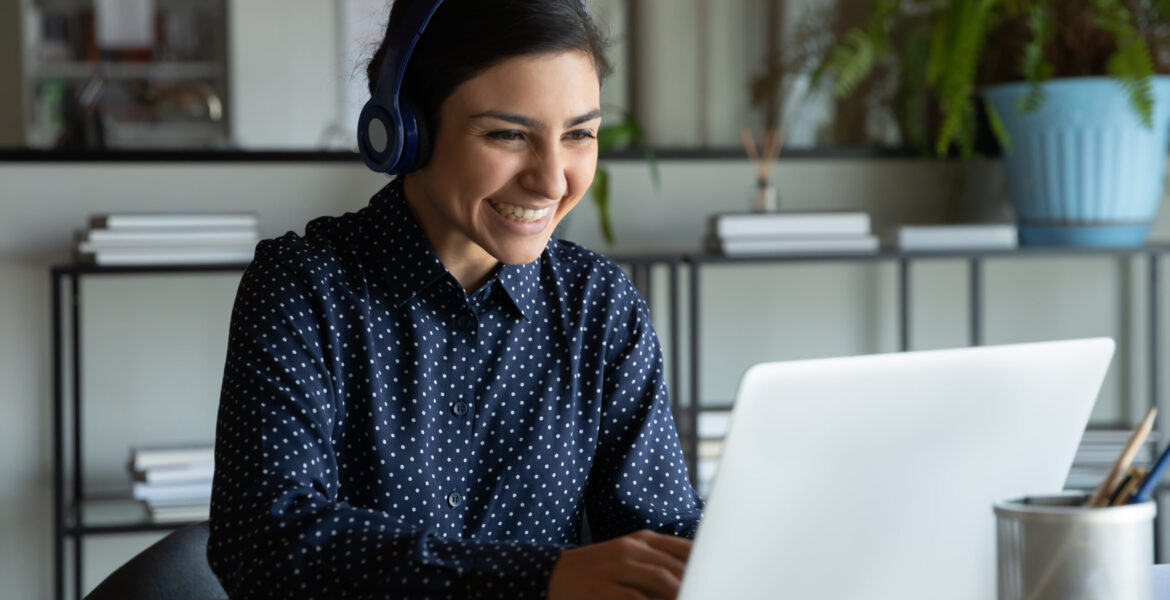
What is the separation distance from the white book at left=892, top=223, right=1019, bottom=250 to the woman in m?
1.24

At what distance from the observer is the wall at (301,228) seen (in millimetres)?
2361

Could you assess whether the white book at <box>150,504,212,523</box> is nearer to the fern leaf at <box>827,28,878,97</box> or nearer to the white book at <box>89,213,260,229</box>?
the white book at <box>89,213,260,229</box>

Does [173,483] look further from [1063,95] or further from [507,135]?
[1063,95]

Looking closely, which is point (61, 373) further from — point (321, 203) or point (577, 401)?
point (577, 401)

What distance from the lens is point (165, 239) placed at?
A: 7.06 ft

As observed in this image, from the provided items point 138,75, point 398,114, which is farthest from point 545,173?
point 138,75

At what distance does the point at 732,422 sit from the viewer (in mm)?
603

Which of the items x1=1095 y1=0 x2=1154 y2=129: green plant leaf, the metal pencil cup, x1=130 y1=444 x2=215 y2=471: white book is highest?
x1=1095 y1=0 x2=1154 y2=129: green plant leaf

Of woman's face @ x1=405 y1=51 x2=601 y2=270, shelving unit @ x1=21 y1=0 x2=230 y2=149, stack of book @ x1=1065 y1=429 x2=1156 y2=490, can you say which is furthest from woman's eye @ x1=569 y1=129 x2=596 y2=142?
shelving unit @ x1=21 y1=0 x2=230 y2=149

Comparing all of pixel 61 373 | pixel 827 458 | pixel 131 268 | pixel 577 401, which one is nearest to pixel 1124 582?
pixel 827 458

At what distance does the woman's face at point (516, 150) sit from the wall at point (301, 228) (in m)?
1.40

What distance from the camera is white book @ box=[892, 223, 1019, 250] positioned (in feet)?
7.82

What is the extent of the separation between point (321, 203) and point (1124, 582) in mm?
2039

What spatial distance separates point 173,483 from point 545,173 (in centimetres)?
136
